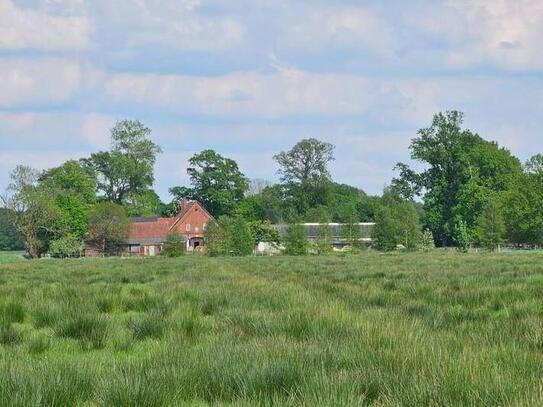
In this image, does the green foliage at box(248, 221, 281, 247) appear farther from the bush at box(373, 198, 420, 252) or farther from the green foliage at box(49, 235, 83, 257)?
the green foliage at box(49, 235, 83, 257)

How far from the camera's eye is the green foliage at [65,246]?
286 ft

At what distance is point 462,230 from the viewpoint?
77188mm

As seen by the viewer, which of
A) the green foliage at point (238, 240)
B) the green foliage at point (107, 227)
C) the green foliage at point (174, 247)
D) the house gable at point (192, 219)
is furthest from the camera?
the house gable at point (192, 219)

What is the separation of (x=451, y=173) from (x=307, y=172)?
101 ft

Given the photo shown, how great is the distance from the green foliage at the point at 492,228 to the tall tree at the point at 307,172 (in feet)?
146

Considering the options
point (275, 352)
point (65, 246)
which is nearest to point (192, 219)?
point (65, 246)

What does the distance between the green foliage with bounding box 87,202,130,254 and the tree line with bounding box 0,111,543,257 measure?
0.46ft

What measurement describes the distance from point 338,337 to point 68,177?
10226cm

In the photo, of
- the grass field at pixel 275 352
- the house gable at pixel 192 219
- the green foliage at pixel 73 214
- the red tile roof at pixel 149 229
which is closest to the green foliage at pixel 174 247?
the green foliage at pixel 73 214

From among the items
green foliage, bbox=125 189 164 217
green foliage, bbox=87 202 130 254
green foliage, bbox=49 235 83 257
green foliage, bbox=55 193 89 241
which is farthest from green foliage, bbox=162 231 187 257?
green foliage, bbox=125 189 164 217

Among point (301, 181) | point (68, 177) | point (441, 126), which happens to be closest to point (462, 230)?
point (441, 126)

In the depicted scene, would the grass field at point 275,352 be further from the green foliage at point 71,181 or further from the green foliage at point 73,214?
the green foliage at point 71,181

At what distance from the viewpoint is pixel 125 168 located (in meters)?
111

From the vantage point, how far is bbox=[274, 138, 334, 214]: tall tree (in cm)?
11781
